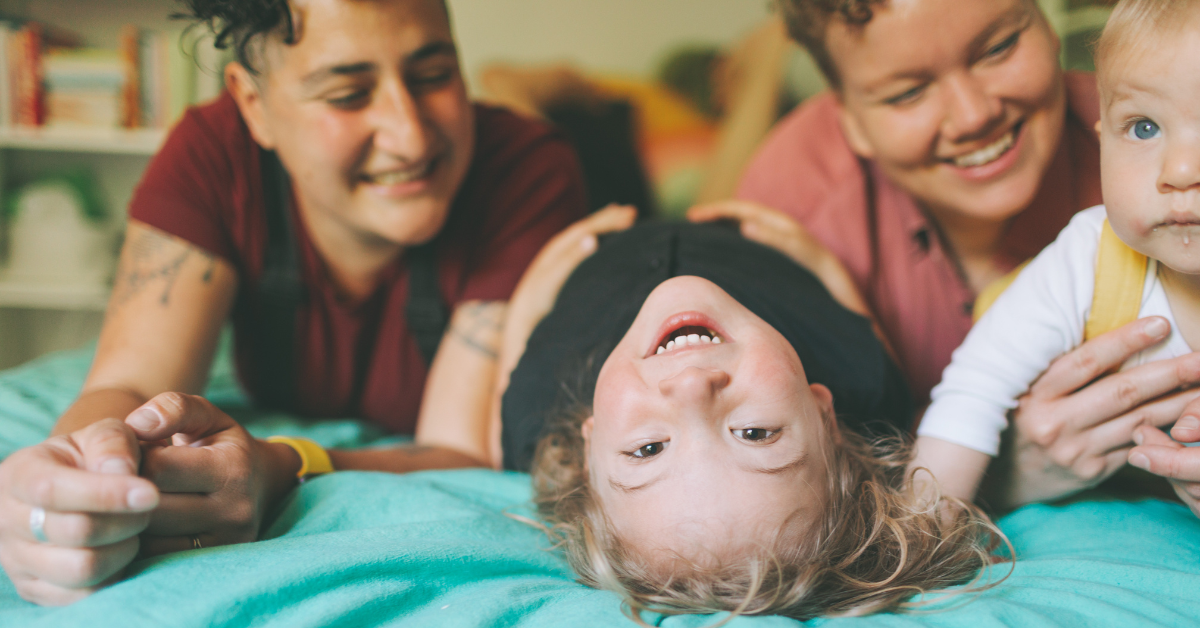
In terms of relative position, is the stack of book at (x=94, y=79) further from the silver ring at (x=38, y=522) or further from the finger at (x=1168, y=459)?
the finger at (x=1168, y=459)

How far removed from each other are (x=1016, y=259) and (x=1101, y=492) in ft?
1.43

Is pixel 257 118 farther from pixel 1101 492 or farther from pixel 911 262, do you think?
pixel 1101 492

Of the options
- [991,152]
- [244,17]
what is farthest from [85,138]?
[991,152]

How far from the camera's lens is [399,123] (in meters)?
1.11

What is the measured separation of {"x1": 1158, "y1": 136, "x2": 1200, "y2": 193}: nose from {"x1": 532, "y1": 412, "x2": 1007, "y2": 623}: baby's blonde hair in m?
0.40

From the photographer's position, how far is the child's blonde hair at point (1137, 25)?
2.13 ft

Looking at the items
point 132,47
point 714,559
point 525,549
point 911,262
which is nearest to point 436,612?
point 525,549

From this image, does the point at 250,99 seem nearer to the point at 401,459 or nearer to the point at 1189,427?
the point at 401,459

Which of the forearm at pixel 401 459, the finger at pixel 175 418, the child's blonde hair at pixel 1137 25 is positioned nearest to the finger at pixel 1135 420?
the child's blonde hair at pixel 1137 25

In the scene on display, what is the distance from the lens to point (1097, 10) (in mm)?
2252

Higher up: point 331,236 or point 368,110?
point 368,110

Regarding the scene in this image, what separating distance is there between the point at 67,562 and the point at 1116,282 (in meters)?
1.07

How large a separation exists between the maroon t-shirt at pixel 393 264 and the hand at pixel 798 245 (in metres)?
0.35

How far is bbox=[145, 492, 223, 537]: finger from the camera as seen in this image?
2.25 ft
